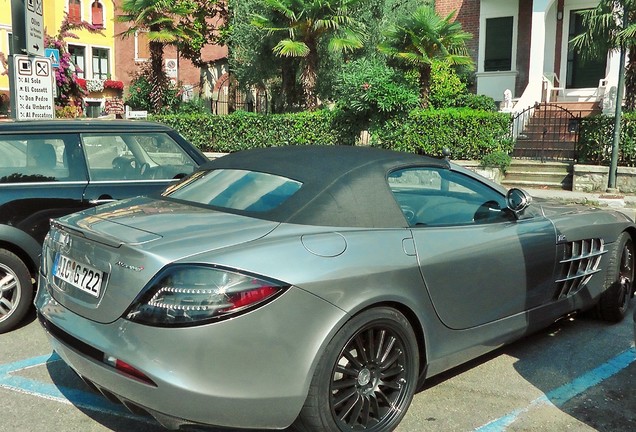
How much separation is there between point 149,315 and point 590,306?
372cm

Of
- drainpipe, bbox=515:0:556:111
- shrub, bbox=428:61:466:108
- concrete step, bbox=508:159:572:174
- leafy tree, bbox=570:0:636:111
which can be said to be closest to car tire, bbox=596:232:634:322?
leafy tree, bbox=570:0:636:111

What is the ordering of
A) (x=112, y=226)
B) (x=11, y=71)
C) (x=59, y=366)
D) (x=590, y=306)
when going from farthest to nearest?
(x=11, y=71)
(x=590, y=306)
(x=59, y=366)
(x=112, y=226)

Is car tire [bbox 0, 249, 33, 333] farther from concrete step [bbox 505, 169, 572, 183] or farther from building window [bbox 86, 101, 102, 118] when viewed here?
building window [bbox 86, 101, 102, 118]

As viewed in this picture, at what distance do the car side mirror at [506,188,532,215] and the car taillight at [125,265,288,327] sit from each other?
6.76ft

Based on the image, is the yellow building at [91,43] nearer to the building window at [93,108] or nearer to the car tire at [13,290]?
the building window at [93,108]

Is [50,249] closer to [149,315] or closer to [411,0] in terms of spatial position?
[149,315]

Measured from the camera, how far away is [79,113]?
91.9 feet

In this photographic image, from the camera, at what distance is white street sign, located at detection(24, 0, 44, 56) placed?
878 cm

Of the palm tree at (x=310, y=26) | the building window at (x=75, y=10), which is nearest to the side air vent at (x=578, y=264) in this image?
the palm tree at (x=310, y=26)

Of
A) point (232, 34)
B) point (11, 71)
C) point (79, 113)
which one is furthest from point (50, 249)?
point (79, 113)

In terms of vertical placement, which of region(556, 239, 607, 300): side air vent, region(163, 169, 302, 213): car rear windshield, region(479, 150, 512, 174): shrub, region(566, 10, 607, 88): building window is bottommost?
region(556, 239, 607, 300): side air vent

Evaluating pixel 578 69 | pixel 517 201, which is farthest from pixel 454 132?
pixel 517 201

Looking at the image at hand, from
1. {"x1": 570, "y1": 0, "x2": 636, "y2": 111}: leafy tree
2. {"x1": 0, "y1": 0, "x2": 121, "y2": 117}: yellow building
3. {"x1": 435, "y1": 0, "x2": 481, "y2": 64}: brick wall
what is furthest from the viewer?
{"x1": 0, "y1": 0, "x2": 121, "y2": 117}: yellow building

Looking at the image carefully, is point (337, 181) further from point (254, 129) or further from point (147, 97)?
point (147, 97)
